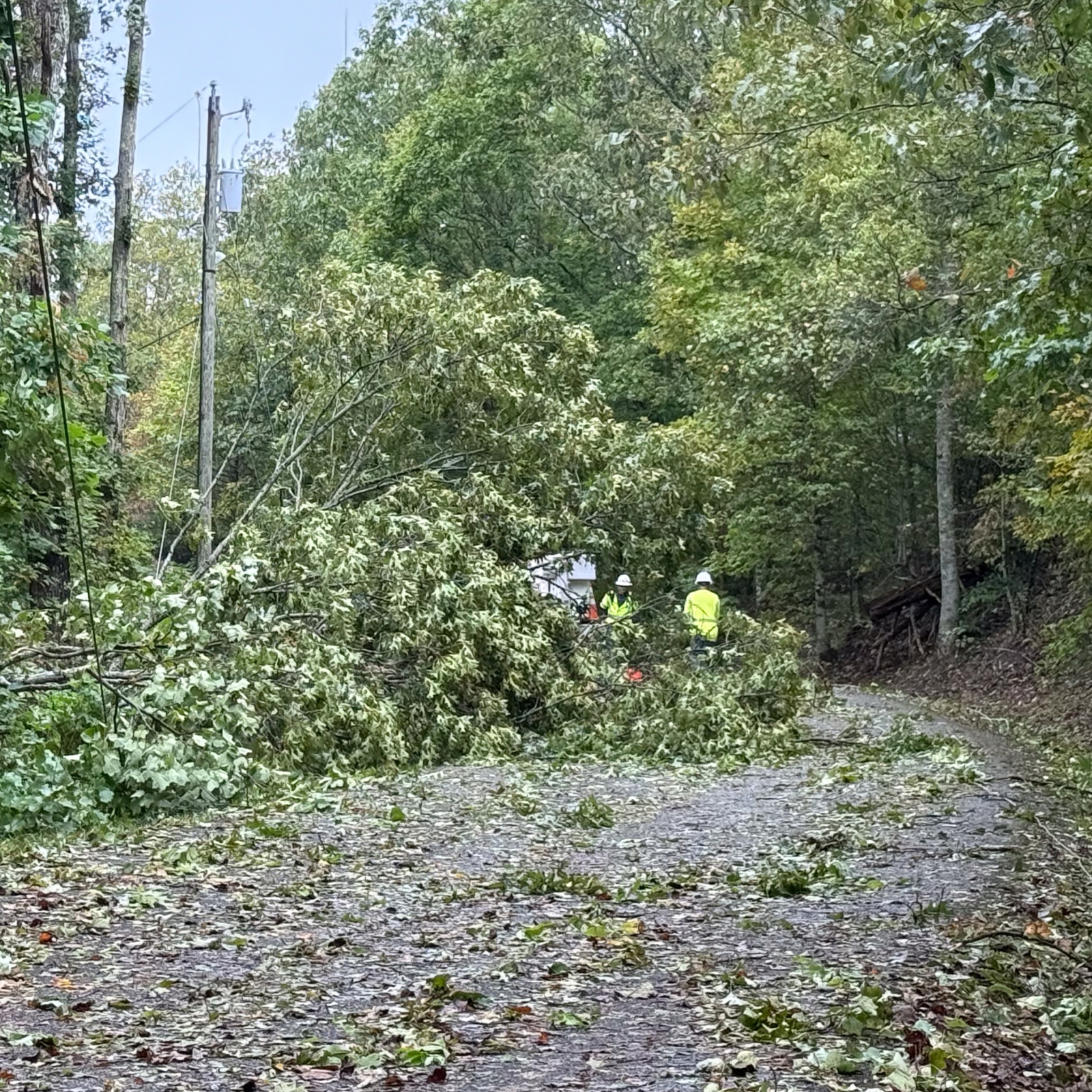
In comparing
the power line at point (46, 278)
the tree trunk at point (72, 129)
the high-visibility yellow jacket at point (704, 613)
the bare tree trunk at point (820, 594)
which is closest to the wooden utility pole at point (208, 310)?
the tree trunk at point (72, 129)

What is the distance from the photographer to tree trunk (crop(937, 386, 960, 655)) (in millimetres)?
21250

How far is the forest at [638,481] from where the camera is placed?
718cm

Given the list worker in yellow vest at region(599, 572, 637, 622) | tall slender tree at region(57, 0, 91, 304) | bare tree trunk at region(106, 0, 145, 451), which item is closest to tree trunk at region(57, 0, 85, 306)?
tall slender tree at region(57, 0, 91, 304)

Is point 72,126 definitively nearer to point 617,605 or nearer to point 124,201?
point 124,201

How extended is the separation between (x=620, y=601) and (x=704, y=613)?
0.97m

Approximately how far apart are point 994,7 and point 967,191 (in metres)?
8.64

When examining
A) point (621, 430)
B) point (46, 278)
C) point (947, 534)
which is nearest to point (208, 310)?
point (621, 430)

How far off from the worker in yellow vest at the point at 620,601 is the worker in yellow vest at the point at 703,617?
0.60m

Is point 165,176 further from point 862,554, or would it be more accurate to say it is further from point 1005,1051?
point 1005,1051

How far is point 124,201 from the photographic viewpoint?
1962cm

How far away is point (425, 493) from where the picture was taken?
43.7 feet

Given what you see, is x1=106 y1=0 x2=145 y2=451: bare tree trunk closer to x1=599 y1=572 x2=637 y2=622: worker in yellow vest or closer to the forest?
the forest

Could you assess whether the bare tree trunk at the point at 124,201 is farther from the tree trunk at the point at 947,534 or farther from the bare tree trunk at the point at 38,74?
the tree trunk at the point at 947,534

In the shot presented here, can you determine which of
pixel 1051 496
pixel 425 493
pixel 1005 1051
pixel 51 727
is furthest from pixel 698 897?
pixel 1051 496
